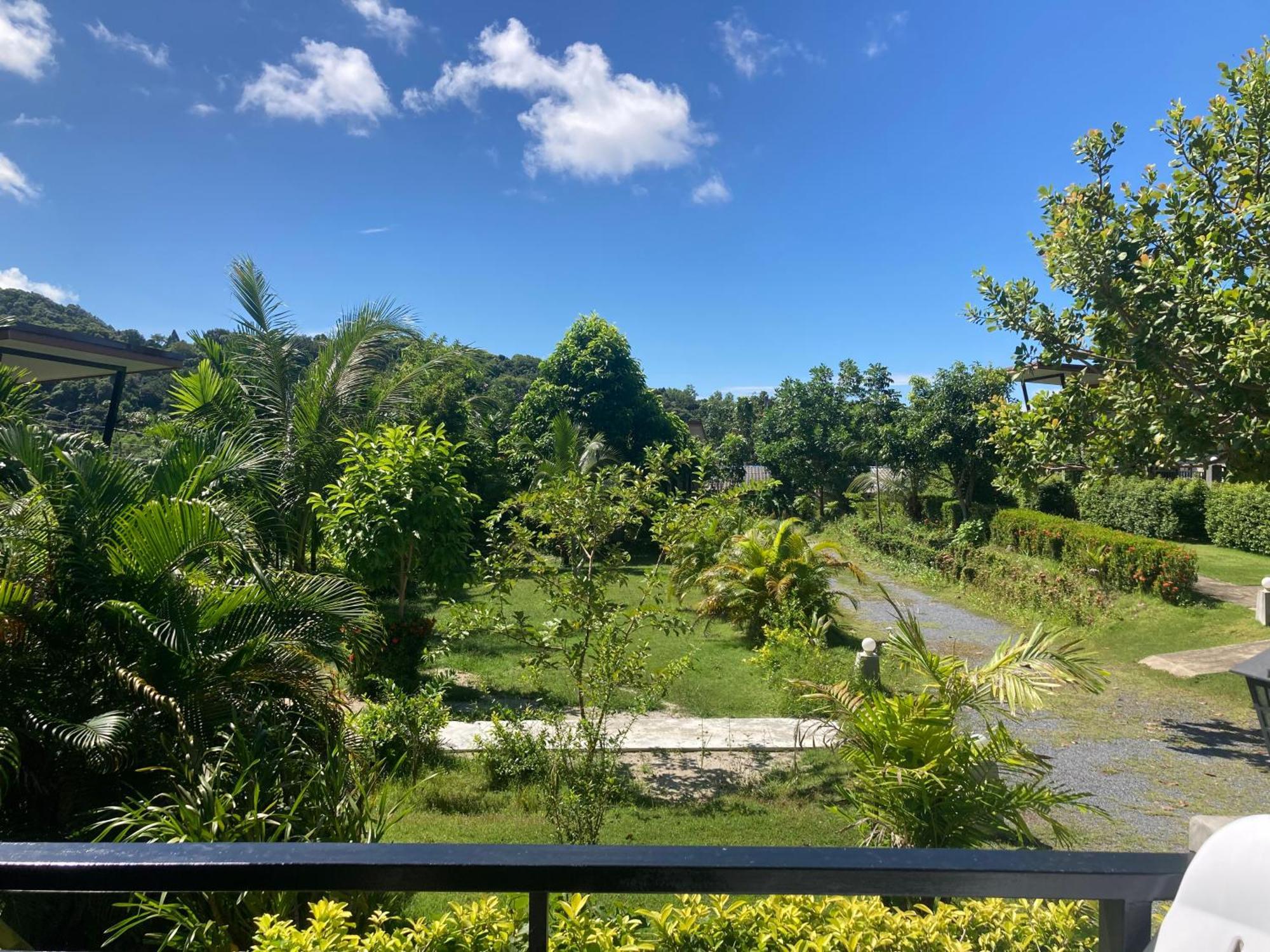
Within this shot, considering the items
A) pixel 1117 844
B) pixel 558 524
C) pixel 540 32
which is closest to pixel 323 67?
pixel 540 32

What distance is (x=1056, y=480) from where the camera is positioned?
19562mm

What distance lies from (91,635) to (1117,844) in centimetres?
696

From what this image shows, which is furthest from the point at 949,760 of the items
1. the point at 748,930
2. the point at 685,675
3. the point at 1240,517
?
the point at 1240,517

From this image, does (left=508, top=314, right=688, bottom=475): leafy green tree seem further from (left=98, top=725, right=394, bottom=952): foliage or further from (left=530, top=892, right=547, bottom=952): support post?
(left=530, top=892, right=547, bottom=952): support post

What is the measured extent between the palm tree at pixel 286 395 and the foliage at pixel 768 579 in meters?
6.16

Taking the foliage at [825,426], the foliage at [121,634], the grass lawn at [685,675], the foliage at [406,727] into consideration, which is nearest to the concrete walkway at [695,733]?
the grass lawn at [685,675]

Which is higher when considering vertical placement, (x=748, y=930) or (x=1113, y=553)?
(x=1113, y=553)

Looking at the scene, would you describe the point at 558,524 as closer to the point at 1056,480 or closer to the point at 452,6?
the point at 452,6

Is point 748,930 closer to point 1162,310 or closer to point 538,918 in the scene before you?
point 538,918

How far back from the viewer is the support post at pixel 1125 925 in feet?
4.07

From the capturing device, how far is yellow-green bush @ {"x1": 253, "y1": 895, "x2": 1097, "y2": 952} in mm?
1845

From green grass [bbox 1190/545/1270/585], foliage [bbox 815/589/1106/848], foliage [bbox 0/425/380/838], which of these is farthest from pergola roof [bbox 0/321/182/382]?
green grass [bbox 1190/545/1270/585]

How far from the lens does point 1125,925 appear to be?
125 cm

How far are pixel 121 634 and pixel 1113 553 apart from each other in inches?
562
